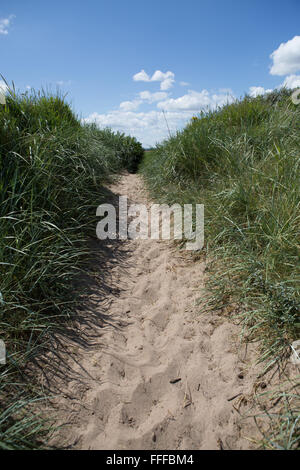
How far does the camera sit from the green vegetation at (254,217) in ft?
6.29

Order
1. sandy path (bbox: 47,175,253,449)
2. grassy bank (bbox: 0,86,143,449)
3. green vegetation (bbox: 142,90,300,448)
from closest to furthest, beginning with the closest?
sandy path (bbox: 47,175,253,449), grassy bank (bbox: 0,86,143,449), green vegetation (bbox: 142,90,300,448)

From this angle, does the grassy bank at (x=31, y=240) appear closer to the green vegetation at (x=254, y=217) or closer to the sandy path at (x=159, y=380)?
the sandy path at (x=159, y=380)

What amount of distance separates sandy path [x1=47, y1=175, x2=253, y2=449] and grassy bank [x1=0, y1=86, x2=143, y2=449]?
282mm

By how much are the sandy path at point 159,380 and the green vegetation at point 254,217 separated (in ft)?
0.73

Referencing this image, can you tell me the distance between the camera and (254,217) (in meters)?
2.78

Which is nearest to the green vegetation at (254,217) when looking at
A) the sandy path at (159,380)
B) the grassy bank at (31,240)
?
the sandy path at (159,380)

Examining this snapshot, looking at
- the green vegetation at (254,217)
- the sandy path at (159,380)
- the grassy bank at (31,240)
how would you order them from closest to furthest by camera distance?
the sandy path at (159,380) < the grassy bank at (31,240) < the green vegetation at (254,217)

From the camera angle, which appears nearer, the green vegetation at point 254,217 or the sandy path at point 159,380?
the sandy path at point 159,380

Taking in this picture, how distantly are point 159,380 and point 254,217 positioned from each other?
1.68 m

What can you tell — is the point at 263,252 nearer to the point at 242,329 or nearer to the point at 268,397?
the point at 242,329

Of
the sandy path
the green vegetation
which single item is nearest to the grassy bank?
the sandy path

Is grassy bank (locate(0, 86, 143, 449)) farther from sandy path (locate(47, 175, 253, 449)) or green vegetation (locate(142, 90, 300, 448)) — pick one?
green vegetation (locate(142, 90, 300, 448))

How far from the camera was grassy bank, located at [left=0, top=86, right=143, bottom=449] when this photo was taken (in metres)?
1.74

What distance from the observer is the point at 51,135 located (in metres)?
3.37
